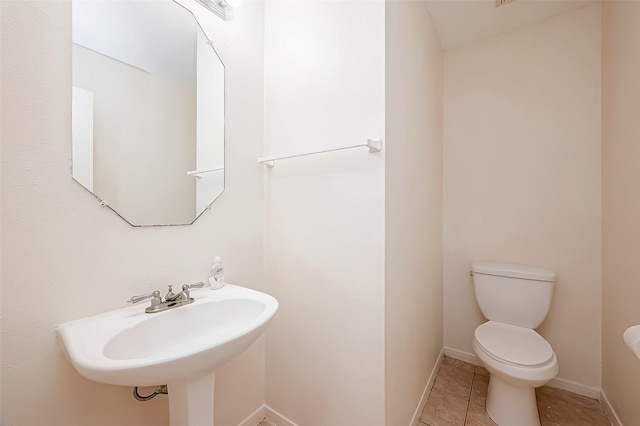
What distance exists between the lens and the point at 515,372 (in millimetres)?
1262

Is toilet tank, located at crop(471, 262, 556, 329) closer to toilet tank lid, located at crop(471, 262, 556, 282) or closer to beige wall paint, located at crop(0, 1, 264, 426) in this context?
toilet tank lid, located at crop(471, 262, 556, 282)

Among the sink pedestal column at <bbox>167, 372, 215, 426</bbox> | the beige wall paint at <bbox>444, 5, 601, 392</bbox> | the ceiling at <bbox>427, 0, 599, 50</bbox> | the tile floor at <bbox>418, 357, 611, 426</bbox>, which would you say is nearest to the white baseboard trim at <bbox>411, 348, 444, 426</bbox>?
the tile floor at <bbox>418, 357, 611, 426</bbox>

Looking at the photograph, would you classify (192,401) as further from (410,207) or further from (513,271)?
(513,271)

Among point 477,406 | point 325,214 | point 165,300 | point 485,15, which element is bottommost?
point 477,406

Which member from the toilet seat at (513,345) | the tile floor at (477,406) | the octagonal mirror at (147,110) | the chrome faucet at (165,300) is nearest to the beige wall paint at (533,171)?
the tile floor at (477,406)

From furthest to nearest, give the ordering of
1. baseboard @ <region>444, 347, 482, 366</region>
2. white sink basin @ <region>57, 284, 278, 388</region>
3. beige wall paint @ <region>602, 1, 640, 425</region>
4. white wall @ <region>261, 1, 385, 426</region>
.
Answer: baseboard @ <region>444, 347, 482, 366</region>, beige wall paint @ <region>602, 1, 640, 425</region>, white wall @ <region>261, 1, 385, 426</region>, white sink basin @ <region>57, 284, 278, 388</region>

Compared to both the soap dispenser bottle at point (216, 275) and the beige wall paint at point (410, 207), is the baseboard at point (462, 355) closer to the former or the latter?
the beige wall paint at point (410, 207)

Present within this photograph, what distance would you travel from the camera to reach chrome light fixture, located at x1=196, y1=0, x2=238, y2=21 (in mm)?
1154

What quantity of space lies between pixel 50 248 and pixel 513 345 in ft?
6.97

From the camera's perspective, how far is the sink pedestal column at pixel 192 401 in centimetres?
79

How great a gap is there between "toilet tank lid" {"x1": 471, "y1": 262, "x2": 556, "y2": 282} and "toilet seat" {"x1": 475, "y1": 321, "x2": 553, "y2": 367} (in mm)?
328

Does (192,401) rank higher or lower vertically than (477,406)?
higher

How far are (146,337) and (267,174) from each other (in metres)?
0.91

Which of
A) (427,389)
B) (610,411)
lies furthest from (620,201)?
(427,389)
